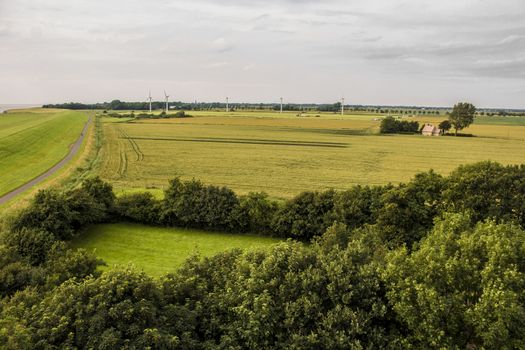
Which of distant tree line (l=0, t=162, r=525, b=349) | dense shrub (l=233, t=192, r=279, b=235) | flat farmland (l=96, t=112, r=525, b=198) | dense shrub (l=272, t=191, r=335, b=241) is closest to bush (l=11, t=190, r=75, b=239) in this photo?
distant tree line (l=0, t=162, r=525, b=349)

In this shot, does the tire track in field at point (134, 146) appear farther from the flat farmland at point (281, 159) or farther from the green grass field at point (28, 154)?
the green grass field at point (28, 154)

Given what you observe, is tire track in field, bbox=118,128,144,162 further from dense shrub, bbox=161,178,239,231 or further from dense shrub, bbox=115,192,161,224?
dense shrub, bbox=161,178,239,231

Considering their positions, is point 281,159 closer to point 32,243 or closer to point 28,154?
point 28,154

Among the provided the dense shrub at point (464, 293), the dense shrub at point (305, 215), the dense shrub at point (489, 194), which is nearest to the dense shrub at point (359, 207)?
the dense shrub at point (305, 215)

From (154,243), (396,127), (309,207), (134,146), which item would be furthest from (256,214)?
(396,127)

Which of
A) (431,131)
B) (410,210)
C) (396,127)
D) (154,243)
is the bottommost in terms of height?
(154,243)

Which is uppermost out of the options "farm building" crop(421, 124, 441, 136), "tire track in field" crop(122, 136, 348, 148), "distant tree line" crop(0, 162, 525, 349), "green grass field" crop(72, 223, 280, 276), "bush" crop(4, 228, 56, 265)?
"farm building" crop(421, 124, 441, 136)
